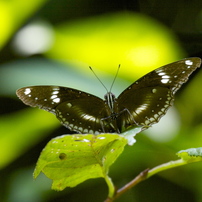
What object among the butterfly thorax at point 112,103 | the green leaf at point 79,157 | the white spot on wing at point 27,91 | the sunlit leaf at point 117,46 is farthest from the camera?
the sunlit leaf at point 117,46

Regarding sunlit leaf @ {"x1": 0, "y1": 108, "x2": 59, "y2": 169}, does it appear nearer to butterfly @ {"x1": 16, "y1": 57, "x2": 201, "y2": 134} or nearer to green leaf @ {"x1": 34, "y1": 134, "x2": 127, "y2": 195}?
butterfly @ {"x1": 16, "y1": 57, "x2": 201, "y2": 134}

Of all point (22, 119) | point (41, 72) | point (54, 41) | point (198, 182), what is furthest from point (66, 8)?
point (198, 182)

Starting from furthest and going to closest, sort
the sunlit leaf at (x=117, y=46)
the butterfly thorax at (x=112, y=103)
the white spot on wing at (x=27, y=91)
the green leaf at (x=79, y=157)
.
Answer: the sunlit leaf at (x=117, y=46)
the butterfly thorax at (x=112, y=103)
the white spot on wing at (x=27, y=91)
the green leaf at (x=79, y=157)

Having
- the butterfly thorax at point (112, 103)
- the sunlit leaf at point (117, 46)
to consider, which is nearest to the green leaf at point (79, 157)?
the butterfly thorax at point (112, 103)

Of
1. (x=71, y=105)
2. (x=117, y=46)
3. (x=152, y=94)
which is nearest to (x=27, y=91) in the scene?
(x=71, y=105)

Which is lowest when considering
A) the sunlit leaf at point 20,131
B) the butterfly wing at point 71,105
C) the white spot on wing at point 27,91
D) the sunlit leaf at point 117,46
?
the sunlit leaf at point 20,131

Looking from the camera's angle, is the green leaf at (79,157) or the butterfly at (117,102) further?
the butterfly at (117,102)

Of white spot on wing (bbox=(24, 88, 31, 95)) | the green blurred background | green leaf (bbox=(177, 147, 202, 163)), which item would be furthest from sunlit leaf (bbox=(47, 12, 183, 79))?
green leaf (bbox=(177, 147, 202, 163))

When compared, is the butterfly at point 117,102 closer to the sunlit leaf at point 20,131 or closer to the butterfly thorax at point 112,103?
the butterfly thorax at point 112,103
